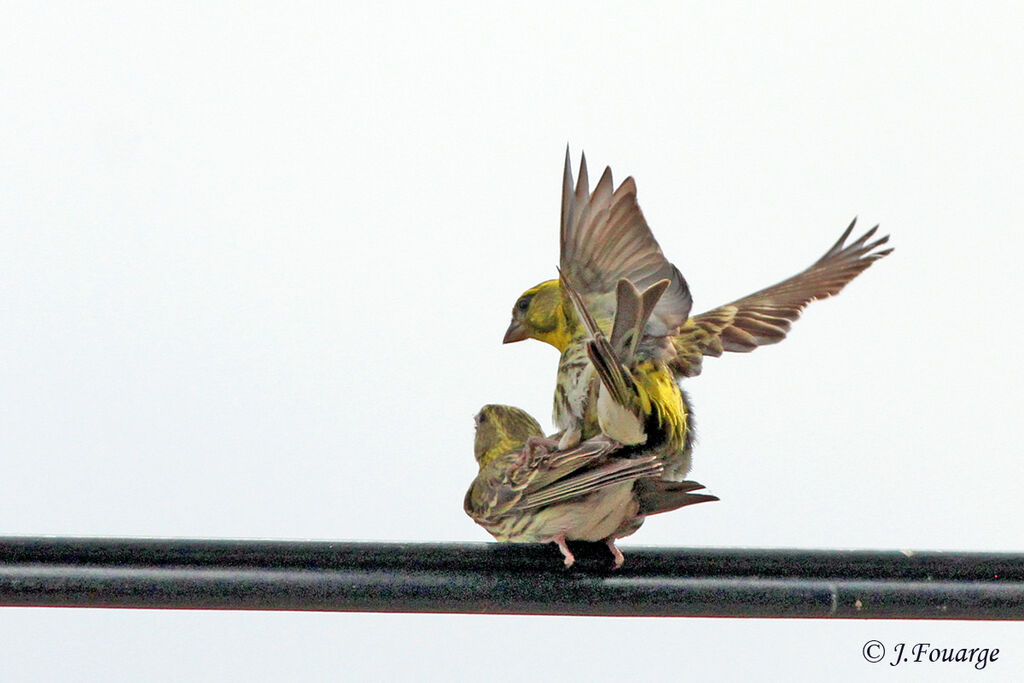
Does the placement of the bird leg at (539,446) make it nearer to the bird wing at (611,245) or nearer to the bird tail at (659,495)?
the bird tail at (659,495)

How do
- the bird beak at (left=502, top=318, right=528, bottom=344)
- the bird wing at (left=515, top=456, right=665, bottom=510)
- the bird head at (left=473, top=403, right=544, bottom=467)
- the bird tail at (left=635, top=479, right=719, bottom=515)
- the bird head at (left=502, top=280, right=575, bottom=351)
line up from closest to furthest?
the bird wing at (left=515, top=456, right=665, bottom=510) → the bird tail at (left=635, top=479, right=719, bottom=515) → the bird head at (left=473, top=403, right=544, bottom=467) → the bird head at (left=502, top=280, right=575, bottom=351) → the bird beak at (left=502, top=318, right=528, bottom=344)

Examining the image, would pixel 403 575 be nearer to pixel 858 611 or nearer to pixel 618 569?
pixel 618 569

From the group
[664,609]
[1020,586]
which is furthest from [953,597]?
[664,609]

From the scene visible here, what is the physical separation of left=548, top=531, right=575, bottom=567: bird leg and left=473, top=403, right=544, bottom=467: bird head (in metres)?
0.88

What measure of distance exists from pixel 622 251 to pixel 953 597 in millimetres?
2006

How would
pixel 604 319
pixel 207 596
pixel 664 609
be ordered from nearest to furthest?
pixel 207 596 < pixel 664 609 < pixel 604 319

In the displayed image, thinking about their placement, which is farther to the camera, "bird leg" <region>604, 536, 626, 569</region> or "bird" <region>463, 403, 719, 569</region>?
"bird" <region>463, 403, 719, 569</region>

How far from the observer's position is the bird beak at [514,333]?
6094 mm

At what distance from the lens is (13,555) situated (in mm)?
3330

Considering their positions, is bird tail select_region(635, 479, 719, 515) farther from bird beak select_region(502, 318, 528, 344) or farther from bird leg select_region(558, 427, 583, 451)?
bird beak select_region(502, 318, 528, 344)

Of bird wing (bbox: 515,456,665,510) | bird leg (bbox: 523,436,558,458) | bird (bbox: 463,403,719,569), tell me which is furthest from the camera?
bird leg (bbox: 523,436,558,458)

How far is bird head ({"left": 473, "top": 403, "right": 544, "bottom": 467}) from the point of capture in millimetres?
5453

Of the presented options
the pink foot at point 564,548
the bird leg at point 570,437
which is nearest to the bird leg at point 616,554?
the pink foot at point 564,548

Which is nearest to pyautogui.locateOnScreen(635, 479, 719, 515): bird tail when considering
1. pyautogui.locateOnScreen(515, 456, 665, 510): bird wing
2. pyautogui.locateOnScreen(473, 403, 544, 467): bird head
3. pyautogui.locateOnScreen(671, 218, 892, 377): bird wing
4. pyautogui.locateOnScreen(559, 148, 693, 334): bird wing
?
pyautogui.locateOnScreen(515, 456, 665, 510): bird wing
